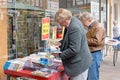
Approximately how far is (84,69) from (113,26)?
26.3 ft

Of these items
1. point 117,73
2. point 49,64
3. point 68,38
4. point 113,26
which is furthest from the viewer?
Answer: point 113,26

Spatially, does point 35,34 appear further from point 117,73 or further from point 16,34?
point 117,73

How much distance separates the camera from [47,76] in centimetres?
304

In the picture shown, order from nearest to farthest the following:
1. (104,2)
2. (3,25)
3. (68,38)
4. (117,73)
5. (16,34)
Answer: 1. (68,38)
2. (3,25)
3. (16,34)
4. (117,73)
5. (104,2)

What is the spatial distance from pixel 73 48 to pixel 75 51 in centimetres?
4

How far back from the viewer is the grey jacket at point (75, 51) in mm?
2891

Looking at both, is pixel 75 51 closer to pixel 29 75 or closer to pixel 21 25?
pixel 29 75

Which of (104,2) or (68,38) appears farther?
(104,2)

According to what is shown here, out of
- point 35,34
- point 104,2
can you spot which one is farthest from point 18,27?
point 104,2

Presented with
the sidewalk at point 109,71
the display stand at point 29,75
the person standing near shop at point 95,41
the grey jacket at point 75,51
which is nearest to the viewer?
the grey jacket at point 75,51

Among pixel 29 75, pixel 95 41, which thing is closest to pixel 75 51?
pixel 29 75

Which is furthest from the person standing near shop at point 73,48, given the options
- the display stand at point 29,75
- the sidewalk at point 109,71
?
the sidewalk at point 109,71

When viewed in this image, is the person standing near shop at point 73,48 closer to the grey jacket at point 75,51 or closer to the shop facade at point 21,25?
the grey jacket at point 75,51

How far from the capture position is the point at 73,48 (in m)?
2.88
